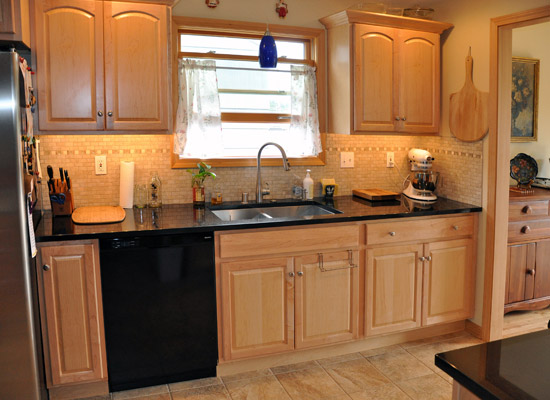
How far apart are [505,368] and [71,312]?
210 cm

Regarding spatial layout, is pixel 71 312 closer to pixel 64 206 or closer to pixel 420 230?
pixel 64 206

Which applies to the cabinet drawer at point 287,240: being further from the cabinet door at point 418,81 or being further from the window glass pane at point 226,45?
the window glass pane at point 226,45

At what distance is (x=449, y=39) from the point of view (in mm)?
3557

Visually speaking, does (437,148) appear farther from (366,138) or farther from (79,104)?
(79,104)

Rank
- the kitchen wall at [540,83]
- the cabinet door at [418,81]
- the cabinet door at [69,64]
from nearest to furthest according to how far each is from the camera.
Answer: the cabinet door at [69,64], the cabinet door at [418,81], the kitchen wall at [540,83]

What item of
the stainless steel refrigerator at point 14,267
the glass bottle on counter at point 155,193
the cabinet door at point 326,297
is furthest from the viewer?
the glass bottle on counter at point 155,193

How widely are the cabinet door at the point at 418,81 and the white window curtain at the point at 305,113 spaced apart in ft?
1.83

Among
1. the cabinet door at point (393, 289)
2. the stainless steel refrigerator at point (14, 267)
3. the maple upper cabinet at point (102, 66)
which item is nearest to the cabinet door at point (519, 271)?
the cabinet door at point (393, 289)

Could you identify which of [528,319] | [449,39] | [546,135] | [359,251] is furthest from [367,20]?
[528,319]

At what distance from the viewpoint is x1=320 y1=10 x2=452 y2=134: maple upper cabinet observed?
10.9ft

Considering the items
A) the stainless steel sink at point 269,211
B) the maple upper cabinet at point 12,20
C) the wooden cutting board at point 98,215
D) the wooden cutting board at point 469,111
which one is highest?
the maple upper cabinet at point 12,20

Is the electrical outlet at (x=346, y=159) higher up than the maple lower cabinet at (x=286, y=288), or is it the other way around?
the electrical outlet at (x=346, y=159)

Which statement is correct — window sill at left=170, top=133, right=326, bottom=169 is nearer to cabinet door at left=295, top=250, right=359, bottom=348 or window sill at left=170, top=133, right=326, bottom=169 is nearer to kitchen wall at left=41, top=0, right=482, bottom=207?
kitchen wall at left=41, top=0, right=482, bottom=207

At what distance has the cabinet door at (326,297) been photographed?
3.01m
